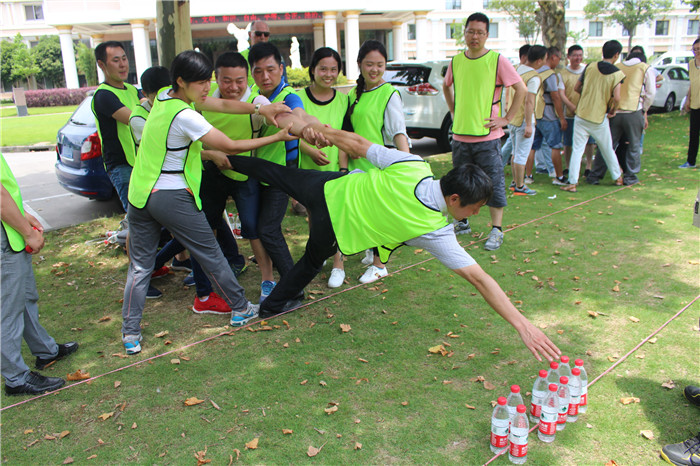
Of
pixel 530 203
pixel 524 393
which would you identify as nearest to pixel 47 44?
pixel 530 203

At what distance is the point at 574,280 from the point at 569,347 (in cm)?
130

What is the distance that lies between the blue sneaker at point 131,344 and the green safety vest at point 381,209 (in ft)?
5.86

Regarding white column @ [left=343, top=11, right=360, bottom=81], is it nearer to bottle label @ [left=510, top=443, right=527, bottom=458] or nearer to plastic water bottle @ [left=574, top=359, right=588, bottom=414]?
plastic water bottle @ [left=574, top=359, right=588, bottom=414]

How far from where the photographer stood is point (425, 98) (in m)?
11.4

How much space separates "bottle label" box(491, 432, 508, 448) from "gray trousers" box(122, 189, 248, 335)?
89.9 inches

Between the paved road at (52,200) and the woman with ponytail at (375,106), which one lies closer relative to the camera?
the woman with ponytail at (375,106)

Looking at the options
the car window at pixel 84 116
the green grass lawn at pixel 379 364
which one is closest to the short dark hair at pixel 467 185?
the green grass lawn at pixel 379 364

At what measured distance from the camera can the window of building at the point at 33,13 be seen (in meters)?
54.2

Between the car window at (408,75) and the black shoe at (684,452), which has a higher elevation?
the car window at (408,75)

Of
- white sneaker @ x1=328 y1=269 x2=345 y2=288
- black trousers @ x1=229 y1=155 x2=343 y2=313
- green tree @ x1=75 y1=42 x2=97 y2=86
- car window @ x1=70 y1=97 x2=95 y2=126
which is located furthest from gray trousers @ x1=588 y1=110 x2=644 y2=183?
green tree @ x1=75 y1=42 x2=97 y2=86

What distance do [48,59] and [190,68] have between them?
176ft

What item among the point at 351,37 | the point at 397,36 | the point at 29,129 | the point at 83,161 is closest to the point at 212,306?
the point at 83,161

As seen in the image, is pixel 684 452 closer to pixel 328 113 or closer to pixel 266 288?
pixel 266 288

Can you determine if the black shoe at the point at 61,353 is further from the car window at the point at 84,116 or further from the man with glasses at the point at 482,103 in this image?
the car window at the point at 84,116
